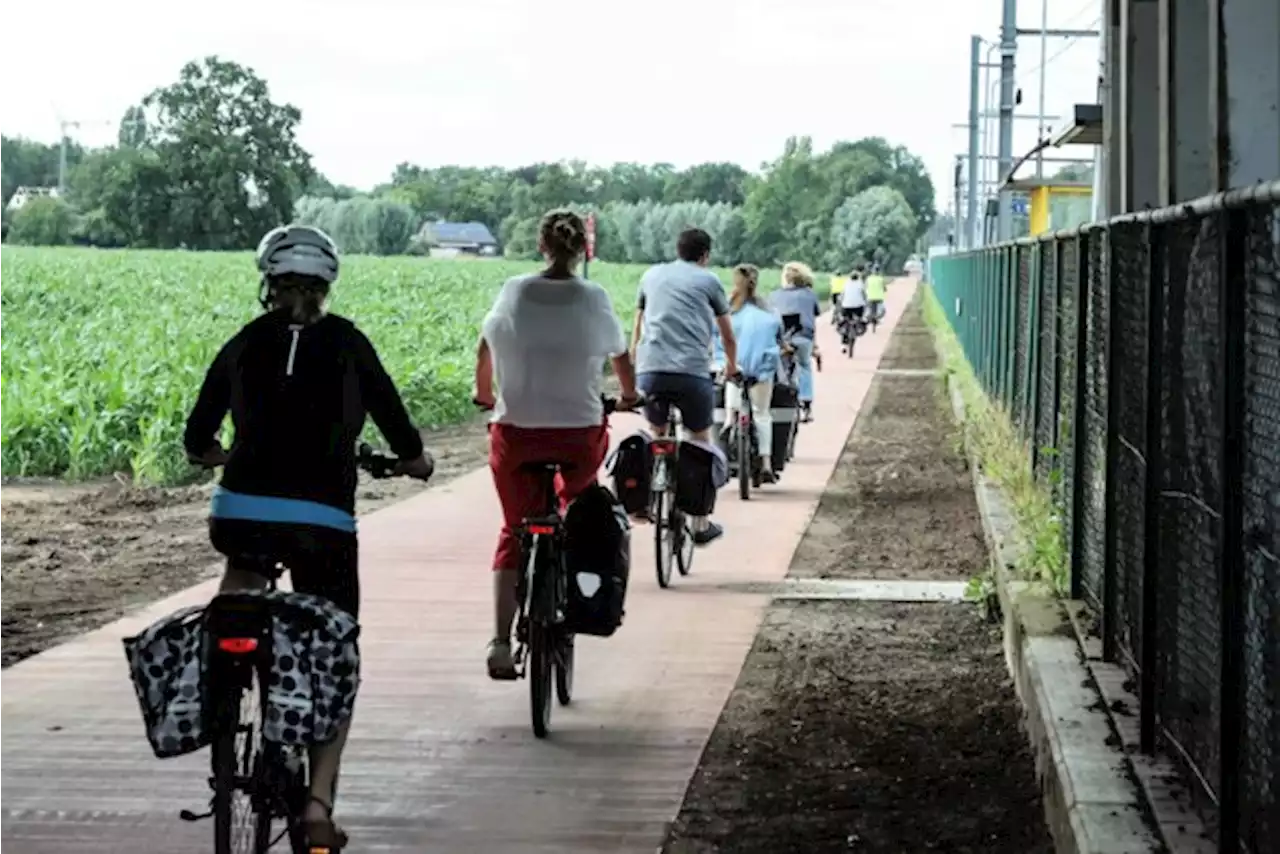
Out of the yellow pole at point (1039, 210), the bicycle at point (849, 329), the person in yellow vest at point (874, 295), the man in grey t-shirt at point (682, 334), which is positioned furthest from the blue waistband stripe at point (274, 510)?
the person in yellow vest at point (874, 295)

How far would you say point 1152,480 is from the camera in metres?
6.49

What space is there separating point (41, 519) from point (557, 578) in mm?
8372

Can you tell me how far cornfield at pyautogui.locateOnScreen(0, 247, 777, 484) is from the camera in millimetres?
18641

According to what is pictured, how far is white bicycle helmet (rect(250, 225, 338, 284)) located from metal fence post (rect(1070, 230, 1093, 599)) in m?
4.25

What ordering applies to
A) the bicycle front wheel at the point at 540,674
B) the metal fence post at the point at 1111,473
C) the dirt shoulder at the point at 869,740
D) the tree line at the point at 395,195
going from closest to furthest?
the dirt shoulder at the point at 869,740, the metal fence post at the point at 1111,473, the bicycle front wheel at the point at 540,674, the tree line at the point at 395,195

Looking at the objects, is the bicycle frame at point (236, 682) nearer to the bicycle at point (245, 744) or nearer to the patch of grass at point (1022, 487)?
the bicycle at point (245, 744)

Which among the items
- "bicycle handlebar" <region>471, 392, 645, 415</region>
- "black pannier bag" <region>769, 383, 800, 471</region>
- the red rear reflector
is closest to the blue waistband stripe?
the red rear reflector

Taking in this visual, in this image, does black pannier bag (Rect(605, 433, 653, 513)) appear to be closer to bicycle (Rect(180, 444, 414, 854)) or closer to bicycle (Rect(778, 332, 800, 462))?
bicycle (Rect(180, 444, 414, 854))

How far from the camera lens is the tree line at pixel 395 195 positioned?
197ft

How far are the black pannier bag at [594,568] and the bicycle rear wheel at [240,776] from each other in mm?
2441

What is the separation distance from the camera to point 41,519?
15.3 meters

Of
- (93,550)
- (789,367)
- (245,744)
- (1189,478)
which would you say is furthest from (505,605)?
(789,367)

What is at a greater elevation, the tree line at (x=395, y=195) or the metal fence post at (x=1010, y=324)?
the tree line at (x=395, y=195)

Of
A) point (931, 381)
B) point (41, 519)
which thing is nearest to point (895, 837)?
point (41, 519)
